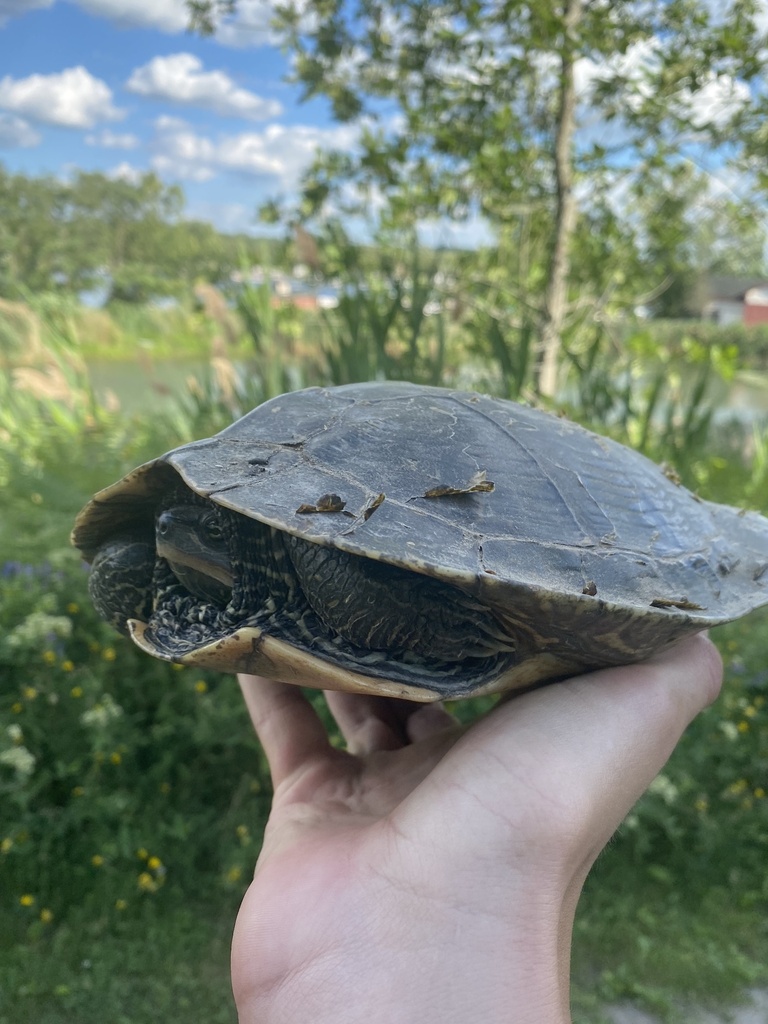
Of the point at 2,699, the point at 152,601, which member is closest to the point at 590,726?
the point at 152,601

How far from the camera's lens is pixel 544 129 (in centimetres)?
320

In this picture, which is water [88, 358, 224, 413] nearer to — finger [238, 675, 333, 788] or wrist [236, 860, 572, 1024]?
finger [238, 675, 333, 788]

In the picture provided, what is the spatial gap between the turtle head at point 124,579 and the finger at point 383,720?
1.81 ft

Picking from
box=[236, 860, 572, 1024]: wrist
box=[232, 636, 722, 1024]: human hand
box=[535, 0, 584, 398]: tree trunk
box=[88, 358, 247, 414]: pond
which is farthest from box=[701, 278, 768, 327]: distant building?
box=[236, 860, 572, 1024]: wrist

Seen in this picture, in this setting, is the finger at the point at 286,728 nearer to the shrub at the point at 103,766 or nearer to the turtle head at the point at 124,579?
the turtle head at the point at 124,579

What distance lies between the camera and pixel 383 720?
1458 mm

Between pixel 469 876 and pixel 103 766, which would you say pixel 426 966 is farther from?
pixel 103 766

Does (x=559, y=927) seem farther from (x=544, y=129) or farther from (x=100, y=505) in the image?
(x=544, y=129)

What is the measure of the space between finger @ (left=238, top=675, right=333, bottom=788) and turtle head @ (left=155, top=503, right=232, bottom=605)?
1.32 feet

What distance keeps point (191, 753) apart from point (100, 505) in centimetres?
109

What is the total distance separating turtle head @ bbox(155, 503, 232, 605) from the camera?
3.12 ft

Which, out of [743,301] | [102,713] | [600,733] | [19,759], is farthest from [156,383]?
[743,301]

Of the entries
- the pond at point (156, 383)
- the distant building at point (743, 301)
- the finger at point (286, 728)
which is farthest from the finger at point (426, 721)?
the distant building at point (743, 301)

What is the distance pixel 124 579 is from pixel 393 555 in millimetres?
523
